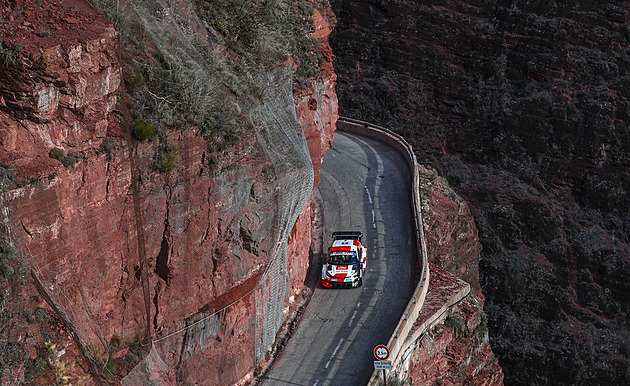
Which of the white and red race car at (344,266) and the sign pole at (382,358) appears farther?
the white and red race car at (344,266)

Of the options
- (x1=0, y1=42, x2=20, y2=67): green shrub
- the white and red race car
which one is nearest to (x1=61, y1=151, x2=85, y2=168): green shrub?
(x1=0, y1=42, x2=20, y2=67): green shrub

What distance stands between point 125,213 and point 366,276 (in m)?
16.9

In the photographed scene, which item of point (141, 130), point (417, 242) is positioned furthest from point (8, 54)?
point (417, 242)

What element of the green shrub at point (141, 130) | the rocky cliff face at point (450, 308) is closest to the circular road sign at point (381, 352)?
the rocky cliff face at point (450, 308)

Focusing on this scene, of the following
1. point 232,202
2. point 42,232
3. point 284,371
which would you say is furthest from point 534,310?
point 42,232

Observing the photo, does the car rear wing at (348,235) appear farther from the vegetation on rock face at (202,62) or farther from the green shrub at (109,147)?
the green shrub at (109,147)

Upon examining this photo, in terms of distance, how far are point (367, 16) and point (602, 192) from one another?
2303cm

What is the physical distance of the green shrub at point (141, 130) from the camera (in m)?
27.2

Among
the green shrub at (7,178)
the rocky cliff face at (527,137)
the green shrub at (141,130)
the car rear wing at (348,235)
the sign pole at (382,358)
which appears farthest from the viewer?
the rocky cliff face at (527,137)

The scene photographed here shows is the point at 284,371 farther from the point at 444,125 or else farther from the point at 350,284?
the point at 444,125

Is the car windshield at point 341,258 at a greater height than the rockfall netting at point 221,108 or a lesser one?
lesser

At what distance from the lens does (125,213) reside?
27.0m

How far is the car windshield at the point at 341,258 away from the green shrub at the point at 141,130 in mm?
14395

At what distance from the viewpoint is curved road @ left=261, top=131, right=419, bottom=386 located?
115 ft
